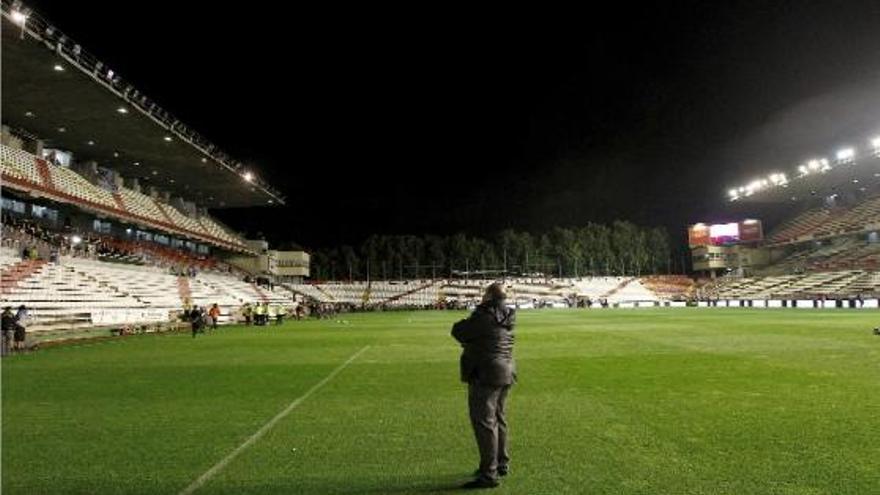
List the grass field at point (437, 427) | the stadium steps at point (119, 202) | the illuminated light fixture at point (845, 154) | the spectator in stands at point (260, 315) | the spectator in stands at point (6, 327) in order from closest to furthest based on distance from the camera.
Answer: the grass field at point (437, 427), the spectator in stands at point (6, 327), the spectator in stands at point (260, 315), the stadium steps at point (119, 202), the illuminated light fixture at point (845, 154)

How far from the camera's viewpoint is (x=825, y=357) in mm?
16203

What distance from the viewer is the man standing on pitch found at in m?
6.07

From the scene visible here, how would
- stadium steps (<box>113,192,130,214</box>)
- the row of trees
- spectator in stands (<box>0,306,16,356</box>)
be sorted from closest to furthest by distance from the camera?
spectator in stands (<box>0,306,16,356</box>), stadium steps (<box>113,192,130,214</box>), the row of trees

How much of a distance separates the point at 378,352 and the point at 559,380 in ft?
30.6

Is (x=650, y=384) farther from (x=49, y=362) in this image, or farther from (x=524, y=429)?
(x=49, y=362)

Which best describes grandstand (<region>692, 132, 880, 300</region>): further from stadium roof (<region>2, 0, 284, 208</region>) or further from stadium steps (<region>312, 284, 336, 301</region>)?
stadium roof (<region>2, 0, 284, 208</region>)

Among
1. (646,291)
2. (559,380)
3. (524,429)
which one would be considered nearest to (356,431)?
(524,429)

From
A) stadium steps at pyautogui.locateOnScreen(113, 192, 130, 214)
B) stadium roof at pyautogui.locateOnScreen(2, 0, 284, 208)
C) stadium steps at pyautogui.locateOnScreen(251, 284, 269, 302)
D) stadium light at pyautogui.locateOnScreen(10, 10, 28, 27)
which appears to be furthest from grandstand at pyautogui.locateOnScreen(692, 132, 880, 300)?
stadium steps at pyautogui.locateOnScreen(113, 192, 130, 214)

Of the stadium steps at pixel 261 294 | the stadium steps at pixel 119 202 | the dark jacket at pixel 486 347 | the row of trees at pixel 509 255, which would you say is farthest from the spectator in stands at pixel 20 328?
the row of trees at pixel 509 255

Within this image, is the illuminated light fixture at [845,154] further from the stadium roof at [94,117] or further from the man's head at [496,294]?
the man's head at [496,294]

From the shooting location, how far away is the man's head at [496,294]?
6262 mm

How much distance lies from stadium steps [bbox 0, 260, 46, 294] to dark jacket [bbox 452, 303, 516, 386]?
95.7 feet

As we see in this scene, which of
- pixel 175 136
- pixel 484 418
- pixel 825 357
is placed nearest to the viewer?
pixel 484 418

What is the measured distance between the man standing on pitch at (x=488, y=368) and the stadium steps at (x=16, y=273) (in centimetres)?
2921
